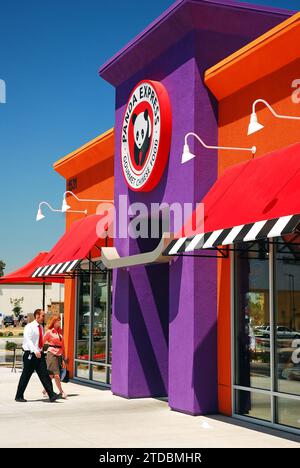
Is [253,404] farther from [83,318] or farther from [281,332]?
[83,318]

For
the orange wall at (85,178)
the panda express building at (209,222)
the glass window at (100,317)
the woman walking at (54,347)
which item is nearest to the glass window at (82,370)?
the orange wall at (85,178)

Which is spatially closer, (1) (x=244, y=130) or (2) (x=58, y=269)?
(1) (x=244, y=130)

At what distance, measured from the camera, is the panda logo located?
559 inches

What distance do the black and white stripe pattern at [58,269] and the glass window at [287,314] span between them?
6.13 m

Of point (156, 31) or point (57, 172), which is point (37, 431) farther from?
point (57, 172)

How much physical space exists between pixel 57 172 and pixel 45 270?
4.79 metres

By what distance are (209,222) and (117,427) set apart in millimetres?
3444

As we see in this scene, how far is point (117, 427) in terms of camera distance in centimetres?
1081

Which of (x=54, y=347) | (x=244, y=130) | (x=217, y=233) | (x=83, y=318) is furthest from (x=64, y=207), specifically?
(x=217, y=233)

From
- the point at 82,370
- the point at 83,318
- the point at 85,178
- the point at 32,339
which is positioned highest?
the point at 85,178

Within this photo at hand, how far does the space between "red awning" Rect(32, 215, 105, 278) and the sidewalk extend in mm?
3247

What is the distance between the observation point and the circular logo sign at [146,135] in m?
13.5

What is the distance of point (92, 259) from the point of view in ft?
57.6
